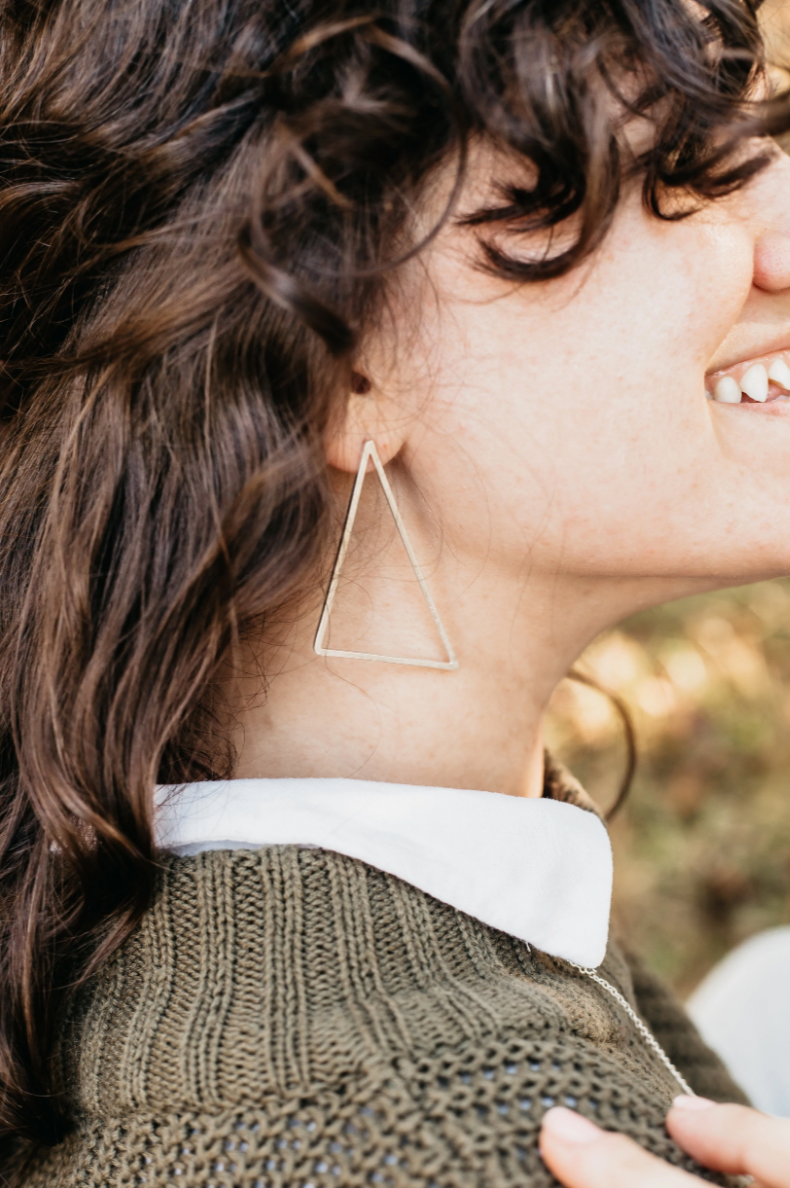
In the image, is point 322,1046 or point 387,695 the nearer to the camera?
point 322,1046

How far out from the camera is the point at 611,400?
918mm

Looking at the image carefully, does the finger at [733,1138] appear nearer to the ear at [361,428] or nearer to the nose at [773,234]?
the ear at [361,428]

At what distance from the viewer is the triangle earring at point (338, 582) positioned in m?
0.96

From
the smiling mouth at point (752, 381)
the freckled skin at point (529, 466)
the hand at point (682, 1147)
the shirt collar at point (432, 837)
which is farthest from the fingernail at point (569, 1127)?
the smiling mouth at point (752, 381)

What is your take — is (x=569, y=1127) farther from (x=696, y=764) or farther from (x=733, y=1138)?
(x=696, y=764)

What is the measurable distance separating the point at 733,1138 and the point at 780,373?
2.44ft

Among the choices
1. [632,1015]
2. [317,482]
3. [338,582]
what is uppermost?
[317,482]

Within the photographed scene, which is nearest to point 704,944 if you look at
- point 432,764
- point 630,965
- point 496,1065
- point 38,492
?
point 630,965

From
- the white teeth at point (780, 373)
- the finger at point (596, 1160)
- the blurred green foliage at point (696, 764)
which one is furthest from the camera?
the blurred green foliage at point (696, 764)

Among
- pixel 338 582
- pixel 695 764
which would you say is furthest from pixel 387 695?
pixel 695 764

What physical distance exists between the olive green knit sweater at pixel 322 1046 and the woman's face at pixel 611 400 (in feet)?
1.27

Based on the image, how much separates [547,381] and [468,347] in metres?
0.08

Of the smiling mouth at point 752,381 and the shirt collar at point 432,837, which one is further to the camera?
the smiling mouth at point 752,381

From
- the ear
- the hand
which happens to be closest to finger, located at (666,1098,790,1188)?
the hand
